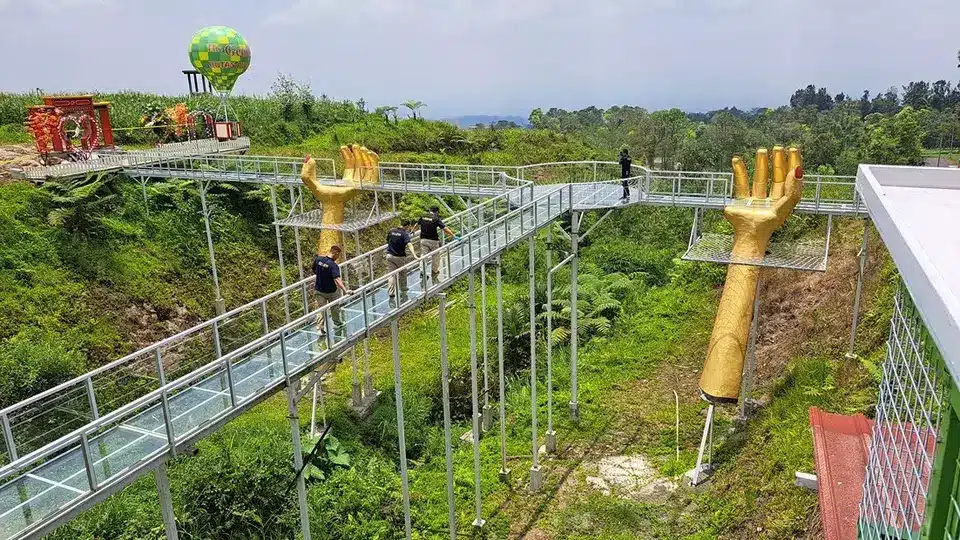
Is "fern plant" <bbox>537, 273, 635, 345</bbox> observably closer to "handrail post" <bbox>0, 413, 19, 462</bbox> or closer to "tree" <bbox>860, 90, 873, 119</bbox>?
"handrail post" <bbox>0, 413, 19, 462</bbox>

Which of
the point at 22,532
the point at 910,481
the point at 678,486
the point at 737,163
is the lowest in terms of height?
the point at 678,486

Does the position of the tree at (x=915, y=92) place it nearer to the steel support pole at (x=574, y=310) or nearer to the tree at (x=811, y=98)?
the tree at (x=811, y=98)

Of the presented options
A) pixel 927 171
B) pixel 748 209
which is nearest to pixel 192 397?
pixel 927 171

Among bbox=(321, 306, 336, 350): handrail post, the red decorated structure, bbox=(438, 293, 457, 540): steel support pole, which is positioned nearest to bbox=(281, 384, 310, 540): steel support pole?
bbox=(321, 306, 336, 350): handrail post

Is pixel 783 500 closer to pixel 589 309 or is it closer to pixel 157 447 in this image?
pixel 157 447

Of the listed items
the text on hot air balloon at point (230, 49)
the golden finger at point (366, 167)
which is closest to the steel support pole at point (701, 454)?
the golden finger at point (366, 167)

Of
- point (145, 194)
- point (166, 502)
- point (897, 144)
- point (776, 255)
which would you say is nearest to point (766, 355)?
point (776, 255)
